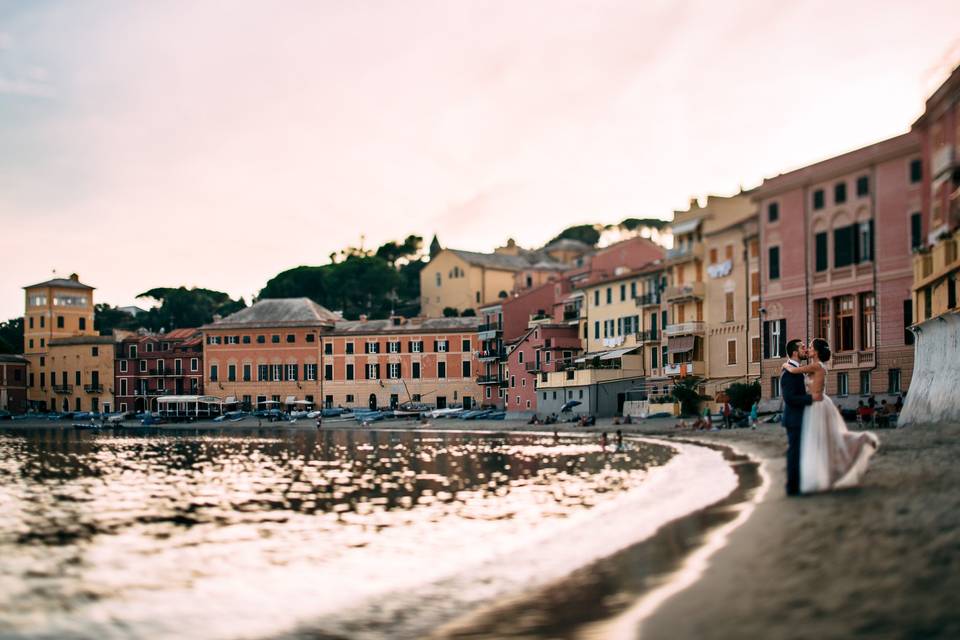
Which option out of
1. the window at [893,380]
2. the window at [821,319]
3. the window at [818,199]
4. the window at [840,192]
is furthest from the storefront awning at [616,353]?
the window at [893,380]

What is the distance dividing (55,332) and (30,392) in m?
8.94

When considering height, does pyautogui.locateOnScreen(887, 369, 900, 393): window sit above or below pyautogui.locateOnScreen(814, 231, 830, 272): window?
below

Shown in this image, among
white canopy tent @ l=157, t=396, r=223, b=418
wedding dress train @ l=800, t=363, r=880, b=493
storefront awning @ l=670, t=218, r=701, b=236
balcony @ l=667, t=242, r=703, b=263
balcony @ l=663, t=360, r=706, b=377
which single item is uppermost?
storefront awning @ l=670, t=218, r=701, b=236

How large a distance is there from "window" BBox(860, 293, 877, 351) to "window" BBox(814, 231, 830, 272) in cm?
326

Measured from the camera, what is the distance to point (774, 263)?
61469mm

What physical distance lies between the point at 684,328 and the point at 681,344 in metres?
1.22

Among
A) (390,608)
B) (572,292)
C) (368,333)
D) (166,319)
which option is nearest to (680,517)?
(390,608)

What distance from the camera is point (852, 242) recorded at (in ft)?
181

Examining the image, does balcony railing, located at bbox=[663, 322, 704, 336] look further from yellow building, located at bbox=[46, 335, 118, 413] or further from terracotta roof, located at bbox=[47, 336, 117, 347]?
terracotta roof, located at bbox=[47, 336, 117, 347]

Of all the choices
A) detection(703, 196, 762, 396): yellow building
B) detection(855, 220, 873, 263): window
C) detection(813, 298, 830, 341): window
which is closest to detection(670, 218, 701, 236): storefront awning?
detection(703, 196, 762, 396): yellow building

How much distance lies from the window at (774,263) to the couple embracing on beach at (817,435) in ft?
147

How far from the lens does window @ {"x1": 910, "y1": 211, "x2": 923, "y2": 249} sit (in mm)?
50375

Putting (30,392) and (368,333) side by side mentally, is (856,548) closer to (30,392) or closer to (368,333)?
(368,333)

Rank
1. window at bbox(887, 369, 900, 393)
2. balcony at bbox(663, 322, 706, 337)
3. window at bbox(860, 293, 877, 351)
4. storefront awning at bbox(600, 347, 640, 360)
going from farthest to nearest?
1. storefront awning at bbox(600, 347, 640, 360)
2. balcony at bbox(663, 322, 706, 337)
3. window at bbox(860, 293, 877, 351)
4. window at bbox(887, 369, 900, 393)
